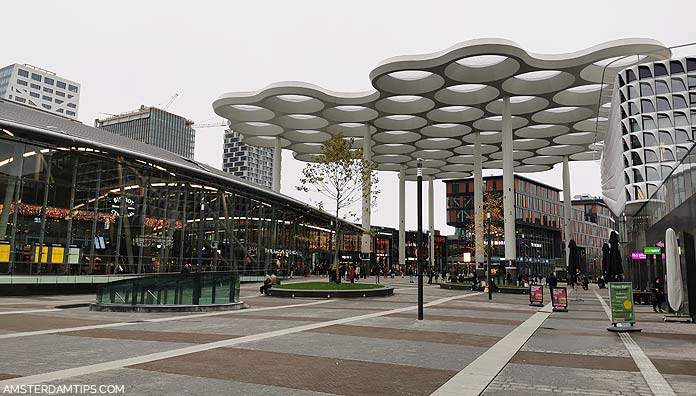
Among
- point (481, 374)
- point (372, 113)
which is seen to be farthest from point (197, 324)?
point (372, 113)

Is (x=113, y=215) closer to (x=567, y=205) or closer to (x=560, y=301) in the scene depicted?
(x=560, y=301)

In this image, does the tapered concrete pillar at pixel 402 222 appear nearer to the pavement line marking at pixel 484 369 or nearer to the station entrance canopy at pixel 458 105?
the station entrance canopy at pixel 458 105

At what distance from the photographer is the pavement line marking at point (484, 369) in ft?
23.4

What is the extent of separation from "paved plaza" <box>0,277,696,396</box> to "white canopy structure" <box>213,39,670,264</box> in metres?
33.1

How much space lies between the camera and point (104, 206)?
2931 centimetres

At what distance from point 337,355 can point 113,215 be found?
2466 centimetres

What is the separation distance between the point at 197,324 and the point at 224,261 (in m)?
25.9

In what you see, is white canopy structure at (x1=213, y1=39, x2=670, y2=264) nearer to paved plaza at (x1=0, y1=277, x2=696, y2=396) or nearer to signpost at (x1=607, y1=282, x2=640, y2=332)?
signpost at (x1=607, y1=282, x2=640, y2=332)

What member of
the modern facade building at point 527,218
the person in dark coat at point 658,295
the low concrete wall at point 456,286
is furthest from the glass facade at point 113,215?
the modern facade building at point 527,218

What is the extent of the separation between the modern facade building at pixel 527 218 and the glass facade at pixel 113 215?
65.3 m

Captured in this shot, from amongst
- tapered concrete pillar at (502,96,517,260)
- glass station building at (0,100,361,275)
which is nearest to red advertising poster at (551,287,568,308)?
glass station building at (0,100,361,275)

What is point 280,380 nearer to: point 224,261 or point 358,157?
point 358,157

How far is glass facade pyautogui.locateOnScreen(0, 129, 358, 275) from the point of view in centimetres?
2520

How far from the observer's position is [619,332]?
1484cm
